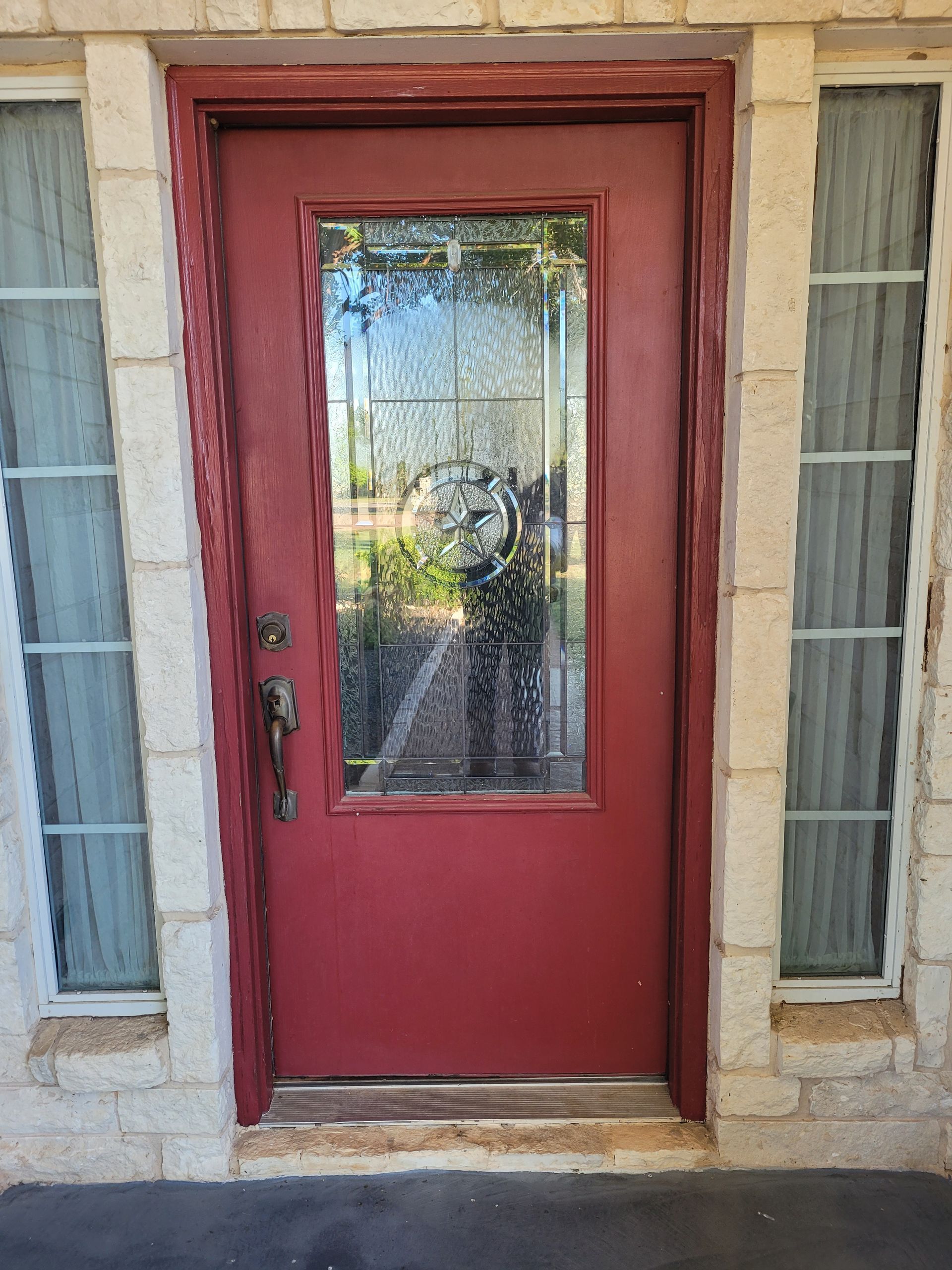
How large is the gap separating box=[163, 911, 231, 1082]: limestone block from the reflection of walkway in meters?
0.50

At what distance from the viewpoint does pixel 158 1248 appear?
1635 mm

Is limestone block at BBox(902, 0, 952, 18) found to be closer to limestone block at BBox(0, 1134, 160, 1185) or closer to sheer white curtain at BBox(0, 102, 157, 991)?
sheer white curtain at BBox(0, 102, 157, 991)

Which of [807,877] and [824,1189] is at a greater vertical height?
[807,877]

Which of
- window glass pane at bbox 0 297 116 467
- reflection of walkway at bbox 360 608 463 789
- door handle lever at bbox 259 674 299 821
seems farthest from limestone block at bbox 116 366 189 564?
reflection of walkway at bbox 360 608 463 789

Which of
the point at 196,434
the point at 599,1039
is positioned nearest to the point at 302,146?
the point at 196,434

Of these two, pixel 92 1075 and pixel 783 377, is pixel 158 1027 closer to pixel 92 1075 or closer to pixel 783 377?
pixel 92 1075

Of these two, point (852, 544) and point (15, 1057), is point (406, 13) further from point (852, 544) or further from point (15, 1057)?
point (15, 1057)

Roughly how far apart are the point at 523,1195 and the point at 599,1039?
1.26 feet

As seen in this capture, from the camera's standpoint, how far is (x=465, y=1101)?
1.91 metres

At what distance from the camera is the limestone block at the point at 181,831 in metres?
1.66

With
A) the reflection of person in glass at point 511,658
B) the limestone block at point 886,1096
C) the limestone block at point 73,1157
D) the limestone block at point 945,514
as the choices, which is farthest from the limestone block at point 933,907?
the limestone block at point 73,1157

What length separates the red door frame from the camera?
1.53 metres

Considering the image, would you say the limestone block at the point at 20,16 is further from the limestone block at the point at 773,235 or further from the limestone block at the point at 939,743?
the limestone block at the point at 939,743

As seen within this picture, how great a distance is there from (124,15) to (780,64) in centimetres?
122
